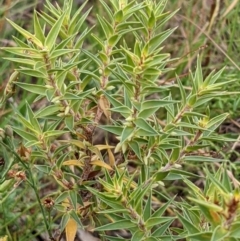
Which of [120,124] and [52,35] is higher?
[52,35]

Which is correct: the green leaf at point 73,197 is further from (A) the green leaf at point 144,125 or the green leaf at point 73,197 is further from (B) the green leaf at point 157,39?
(B) the green leaf at point 157,39

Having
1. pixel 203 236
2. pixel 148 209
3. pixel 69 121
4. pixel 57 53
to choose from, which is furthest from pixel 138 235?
pixel 57 53

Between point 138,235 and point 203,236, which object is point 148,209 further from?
point 203,236

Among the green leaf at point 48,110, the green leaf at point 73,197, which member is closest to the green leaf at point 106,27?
the green leaf at point 48,110

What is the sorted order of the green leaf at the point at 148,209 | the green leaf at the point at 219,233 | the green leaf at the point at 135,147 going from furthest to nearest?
the green leaf at the point at 135,147
the green leaf at the point at 148,209
the green leaf at the point at 219,233

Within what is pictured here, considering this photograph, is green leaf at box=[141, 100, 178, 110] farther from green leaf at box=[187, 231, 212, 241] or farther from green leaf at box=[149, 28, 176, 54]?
green leaf at box=[187, 231, 212, 241]

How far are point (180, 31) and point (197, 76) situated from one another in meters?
1.28

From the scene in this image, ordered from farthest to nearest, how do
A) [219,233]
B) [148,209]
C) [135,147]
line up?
[135,147] → [148,209] → [219,233]

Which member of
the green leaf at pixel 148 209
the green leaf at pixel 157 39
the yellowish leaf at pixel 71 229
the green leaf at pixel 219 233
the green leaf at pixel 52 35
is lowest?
the yellowish leaf at pixel 71 229

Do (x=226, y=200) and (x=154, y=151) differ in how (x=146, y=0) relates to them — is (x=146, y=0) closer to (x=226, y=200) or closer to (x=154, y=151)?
(x=154, y=151)

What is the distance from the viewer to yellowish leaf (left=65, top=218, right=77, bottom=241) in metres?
1.26

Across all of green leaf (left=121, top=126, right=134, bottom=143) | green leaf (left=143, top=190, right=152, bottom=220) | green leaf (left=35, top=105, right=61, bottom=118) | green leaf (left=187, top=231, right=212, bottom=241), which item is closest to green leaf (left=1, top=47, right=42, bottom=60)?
green leaf (left=35, top=105, right=61, bottom=118)

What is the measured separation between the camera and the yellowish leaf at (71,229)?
Result: 126 cm

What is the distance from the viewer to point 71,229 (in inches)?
50.2
